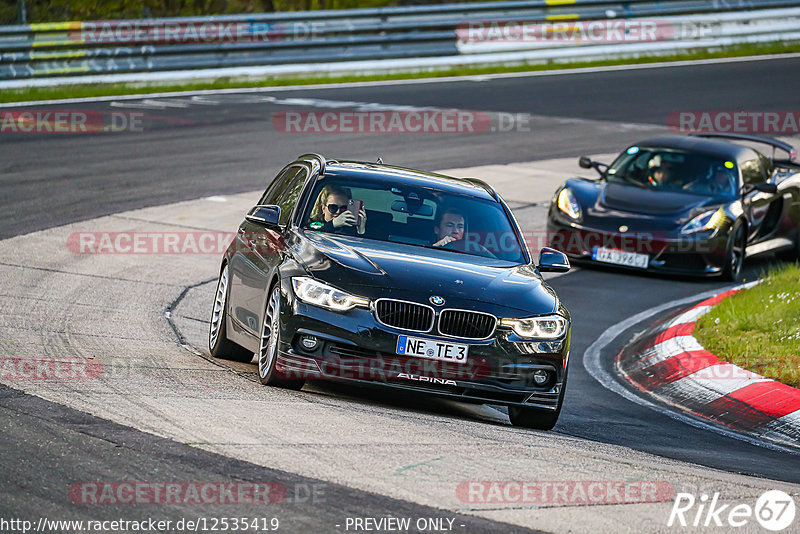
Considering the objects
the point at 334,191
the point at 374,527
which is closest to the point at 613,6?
the point at 334,191

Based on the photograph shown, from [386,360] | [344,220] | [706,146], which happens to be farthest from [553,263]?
[706,146]

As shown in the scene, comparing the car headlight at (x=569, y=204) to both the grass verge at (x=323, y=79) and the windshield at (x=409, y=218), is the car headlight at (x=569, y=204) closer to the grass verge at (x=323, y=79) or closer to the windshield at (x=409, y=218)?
the windshield at (x=409, y=218)

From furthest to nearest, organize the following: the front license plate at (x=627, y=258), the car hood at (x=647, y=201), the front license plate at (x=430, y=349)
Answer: the car hood at (x=647, y=201), the front license plate at (x=627, y=258), the front license plate at (x=430, y=349)

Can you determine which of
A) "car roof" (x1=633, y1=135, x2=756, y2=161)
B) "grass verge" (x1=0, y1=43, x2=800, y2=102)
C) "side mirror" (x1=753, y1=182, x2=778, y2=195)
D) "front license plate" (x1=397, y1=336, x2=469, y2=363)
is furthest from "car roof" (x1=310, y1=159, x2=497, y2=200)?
"grass verge" (x1=0, y1=43, x2=800, y2=102)

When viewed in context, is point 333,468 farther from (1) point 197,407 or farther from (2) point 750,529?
(2) point 750,529

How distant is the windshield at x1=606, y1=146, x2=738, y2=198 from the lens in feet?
51.4

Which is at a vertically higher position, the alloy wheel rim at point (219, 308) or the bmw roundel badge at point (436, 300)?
the bmw roundel badge at point (436, 300)

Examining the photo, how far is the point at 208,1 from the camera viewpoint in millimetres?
31359

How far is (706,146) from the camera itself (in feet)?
53.4

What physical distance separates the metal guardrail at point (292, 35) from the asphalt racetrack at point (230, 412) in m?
3.95

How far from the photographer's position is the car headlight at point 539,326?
7949mm

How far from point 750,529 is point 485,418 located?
331cm

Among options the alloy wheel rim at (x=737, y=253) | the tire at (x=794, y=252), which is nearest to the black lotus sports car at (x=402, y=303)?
the alloy wheel rim at (x=737, y=253)

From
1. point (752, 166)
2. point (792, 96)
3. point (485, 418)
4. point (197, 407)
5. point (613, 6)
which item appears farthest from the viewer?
point (613, 6)
